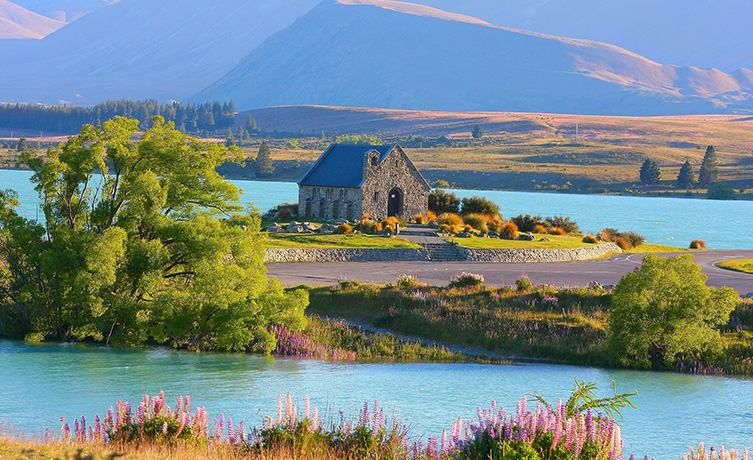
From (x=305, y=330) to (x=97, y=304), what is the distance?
6606mm

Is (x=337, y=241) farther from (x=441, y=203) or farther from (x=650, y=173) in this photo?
(x=650, y=173)

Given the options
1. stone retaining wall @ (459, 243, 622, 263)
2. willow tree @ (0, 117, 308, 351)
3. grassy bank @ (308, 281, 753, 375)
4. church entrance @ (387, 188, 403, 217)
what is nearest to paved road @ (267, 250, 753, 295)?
stone retaining wall @ (459, 243, 622, 263)

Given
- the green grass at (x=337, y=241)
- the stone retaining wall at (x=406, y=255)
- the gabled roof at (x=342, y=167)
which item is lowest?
the stone retaining wall at (x=406, y=255)

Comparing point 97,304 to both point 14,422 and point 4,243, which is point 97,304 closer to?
point 4,243

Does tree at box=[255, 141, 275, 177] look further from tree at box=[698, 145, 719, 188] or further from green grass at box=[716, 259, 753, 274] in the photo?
green grass at box=[716, 259, 753, 274]

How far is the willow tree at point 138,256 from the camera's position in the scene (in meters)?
26.4

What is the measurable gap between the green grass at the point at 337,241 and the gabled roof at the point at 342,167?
29.3 ft

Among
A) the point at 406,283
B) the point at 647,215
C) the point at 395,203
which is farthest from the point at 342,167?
the point at 647,215

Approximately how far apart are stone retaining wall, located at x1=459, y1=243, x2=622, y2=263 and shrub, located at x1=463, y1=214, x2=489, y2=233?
7315mm

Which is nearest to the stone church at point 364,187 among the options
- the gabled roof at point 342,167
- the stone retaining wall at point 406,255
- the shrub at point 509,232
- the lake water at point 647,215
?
the gabled roof at point 342,167

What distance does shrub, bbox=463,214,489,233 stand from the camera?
64644mm

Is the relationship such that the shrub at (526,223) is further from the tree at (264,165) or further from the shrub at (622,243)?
the tree at (264,165)

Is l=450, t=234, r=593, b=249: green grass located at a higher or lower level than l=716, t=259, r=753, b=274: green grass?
higher

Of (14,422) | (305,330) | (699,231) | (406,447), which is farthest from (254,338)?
(699,231)
